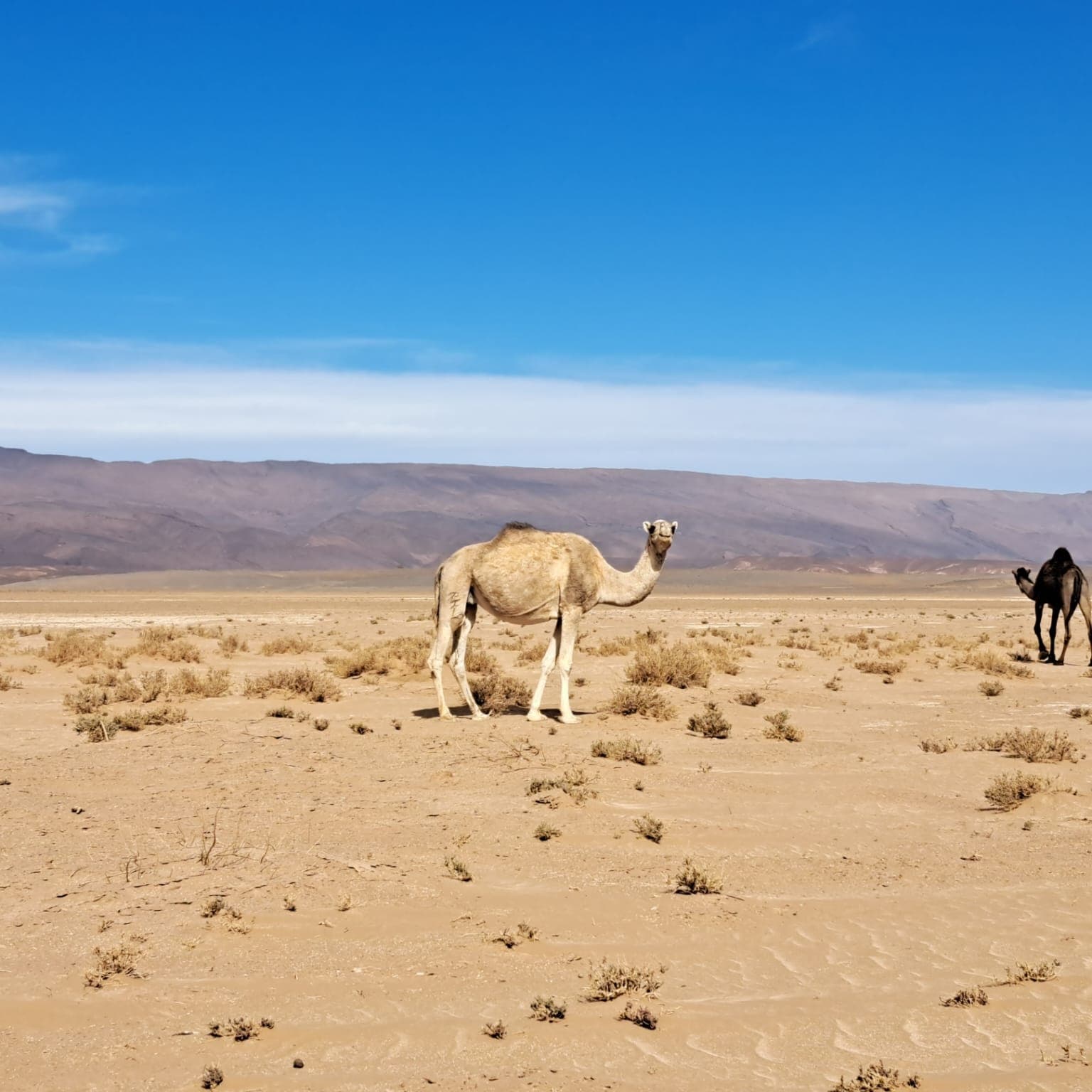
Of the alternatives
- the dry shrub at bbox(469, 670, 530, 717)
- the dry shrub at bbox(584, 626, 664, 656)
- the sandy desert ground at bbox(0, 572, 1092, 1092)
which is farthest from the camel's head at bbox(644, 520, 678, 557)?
the dry shrub at bbox(584, 626, 664, 656)

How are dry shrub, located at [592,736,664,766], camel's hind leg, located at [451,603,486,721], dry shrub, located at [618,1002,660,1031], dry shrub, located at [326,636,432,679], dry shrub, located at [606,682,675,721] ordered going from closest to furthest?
dry shrub, located at [618,1002,660,1031], dry shrub, located at [592,736,664,766], camel's hind leg, located at [451,603,486,721], dry shrub, located at [606,682,675,721], dry shrub, located at [326,636,432,679]

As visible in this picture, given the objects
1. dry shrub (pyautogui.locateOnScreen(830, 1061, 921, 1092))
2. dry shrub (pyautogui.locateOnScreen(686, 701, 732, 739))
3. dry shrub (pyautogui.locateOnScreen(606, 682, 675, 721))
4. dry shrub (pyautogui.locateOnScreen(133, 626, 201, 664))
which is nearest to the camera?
dry shrub (pyautogui.locateOnScreen(830, 1061, 921, 1092))

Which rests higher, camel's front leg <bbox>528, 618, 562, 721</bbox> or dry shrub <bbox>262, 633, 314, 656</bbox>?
camel's front leg <bbox>528, 618, 562, 721</bbox>

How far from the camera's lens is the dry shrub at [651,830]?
9.48 metres

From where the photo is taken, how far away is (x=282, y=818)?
9805 mm

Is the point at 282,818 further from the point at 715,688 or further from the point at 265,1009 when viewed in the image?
the point at 715,688

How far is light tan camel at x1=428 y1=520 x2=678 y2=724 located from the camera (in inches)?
567

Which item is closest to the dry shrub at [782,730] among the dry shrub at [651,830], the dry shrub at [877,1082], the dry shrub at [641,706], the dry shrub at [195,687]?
the dry shrub at [641,706]

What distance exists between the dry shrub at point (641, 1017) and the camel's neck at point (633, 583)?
29.3 feet

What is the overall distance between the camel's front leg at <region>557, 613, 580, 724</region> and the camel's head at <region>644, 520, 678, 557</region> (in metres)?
1.28

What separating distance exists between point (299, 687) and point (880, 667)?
10.7m

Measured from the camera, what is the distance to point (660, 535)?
1460cm

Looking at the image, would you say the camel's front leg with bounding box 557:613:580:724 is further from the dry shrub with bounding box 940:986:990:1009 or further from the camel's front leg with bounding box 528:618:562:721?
the dry shrub with bounding box 940:986:990:1009

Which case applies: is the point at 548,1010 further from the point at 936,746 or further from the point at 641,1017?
the point at 936,746
